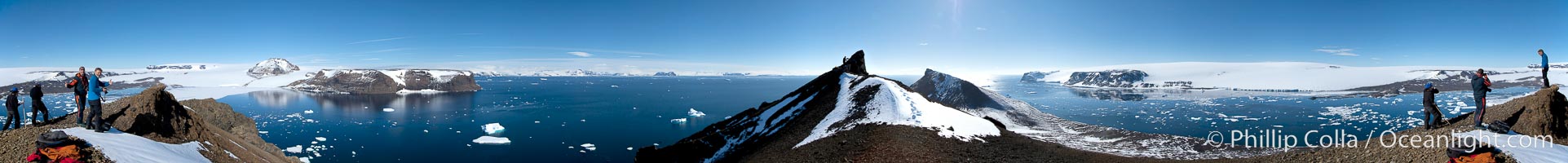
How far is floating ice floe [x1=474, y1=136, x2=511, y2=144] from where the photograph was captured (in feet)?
177

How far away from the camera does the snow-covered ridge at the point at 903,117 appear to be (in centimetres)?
2341

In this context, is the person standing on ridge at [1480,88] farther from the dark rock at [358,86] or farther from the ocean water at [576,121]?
the dark rock at [358,86]

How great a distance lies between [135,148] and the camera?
48.4 feet

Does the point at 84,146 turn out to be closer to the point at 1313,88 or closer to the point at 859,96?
the point at 859,96

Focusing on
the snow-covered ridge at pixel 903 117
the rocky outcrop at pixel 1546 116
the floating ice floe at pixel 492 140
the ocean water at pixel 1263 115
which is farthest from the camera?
the ocean water at pixel 1263 115

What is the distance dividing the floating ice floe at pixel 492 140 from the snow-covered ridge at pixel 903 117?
113ft

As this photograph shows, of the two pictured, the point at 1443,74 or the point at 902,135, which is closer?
the point at 902,135

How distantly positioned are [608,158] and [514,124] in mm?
33365

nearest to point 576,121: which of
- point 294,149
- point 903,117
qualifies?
point 294,149

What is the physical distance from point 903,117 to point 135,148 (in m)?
22.8

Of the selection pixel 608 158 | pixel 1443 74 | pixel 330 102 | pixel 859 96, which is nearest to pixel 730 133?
pixel 859 96

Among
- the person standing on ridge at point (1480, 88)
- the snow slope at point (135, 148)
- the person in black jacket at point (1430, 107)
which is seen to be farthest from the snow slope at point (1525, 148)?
the snow slope at point (135, 148)

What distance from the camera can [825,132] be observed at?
2450cm

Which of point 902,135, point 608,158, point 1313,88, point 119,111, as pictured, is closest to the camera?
point 119,111
